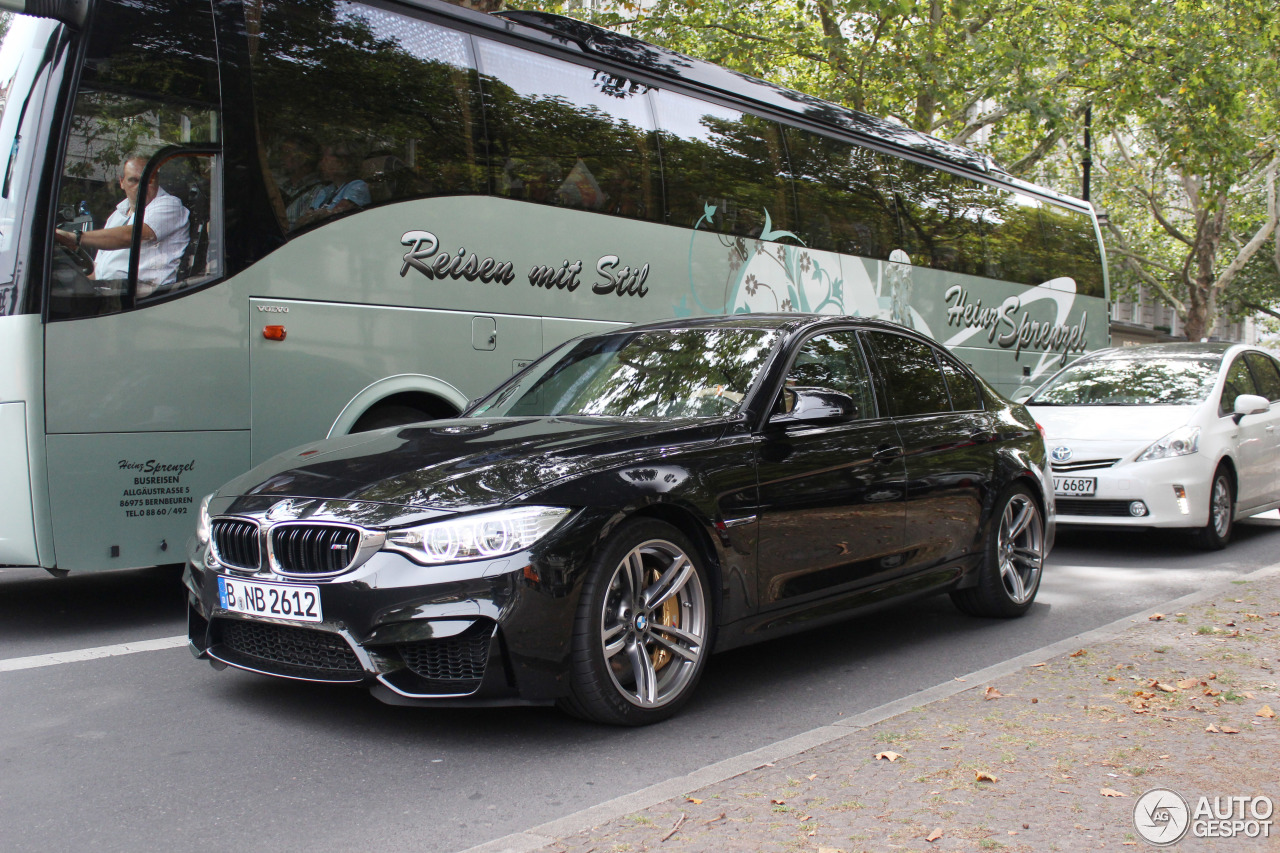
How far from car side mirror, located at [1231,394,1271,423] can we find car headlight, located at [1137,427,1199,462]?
64cm

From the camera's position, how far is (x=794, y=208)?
10.6 metres

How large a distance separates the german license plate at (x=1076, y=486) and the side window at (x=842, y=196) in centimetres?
309

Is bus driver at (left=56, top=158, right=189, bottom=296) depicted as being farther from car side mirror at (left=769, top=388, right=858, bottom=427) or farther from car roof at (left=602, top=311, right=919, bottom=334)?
car side mirror at (left=769, top=388, right=858, bottom=427)

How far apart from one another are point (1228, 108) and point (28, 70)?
20.0 meters

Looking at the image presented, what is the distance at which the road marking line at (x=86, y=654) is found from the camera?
5.39 metres

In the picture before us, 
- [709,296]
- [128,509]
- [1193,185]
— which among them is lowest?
[128,509]

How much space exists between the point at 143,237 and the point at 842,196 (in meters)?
6.93

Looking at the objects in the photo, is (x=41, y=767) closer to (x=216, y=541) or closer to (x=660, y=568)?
(x=216, y=541)

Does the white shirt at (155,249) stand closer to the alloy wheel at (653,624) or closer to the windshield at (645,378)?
the windshield at (645,378)

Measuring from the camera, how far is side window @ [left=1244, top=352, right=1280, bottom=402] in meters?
10.7

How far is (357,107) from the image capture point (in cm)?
716

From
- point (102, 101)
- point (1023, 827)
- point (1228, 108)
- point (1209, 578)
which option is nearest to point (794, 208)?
point (1209, 578)

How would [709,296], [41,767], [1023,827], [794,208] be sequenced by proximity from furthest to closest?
[794,208], [709,296], [41,767], [1023,827]

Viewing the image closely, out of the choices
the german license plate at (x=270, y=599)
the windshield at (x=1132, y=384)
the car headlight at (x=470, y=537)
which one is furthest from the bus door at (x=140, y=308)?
the windshield at (x=1132, y=384)
